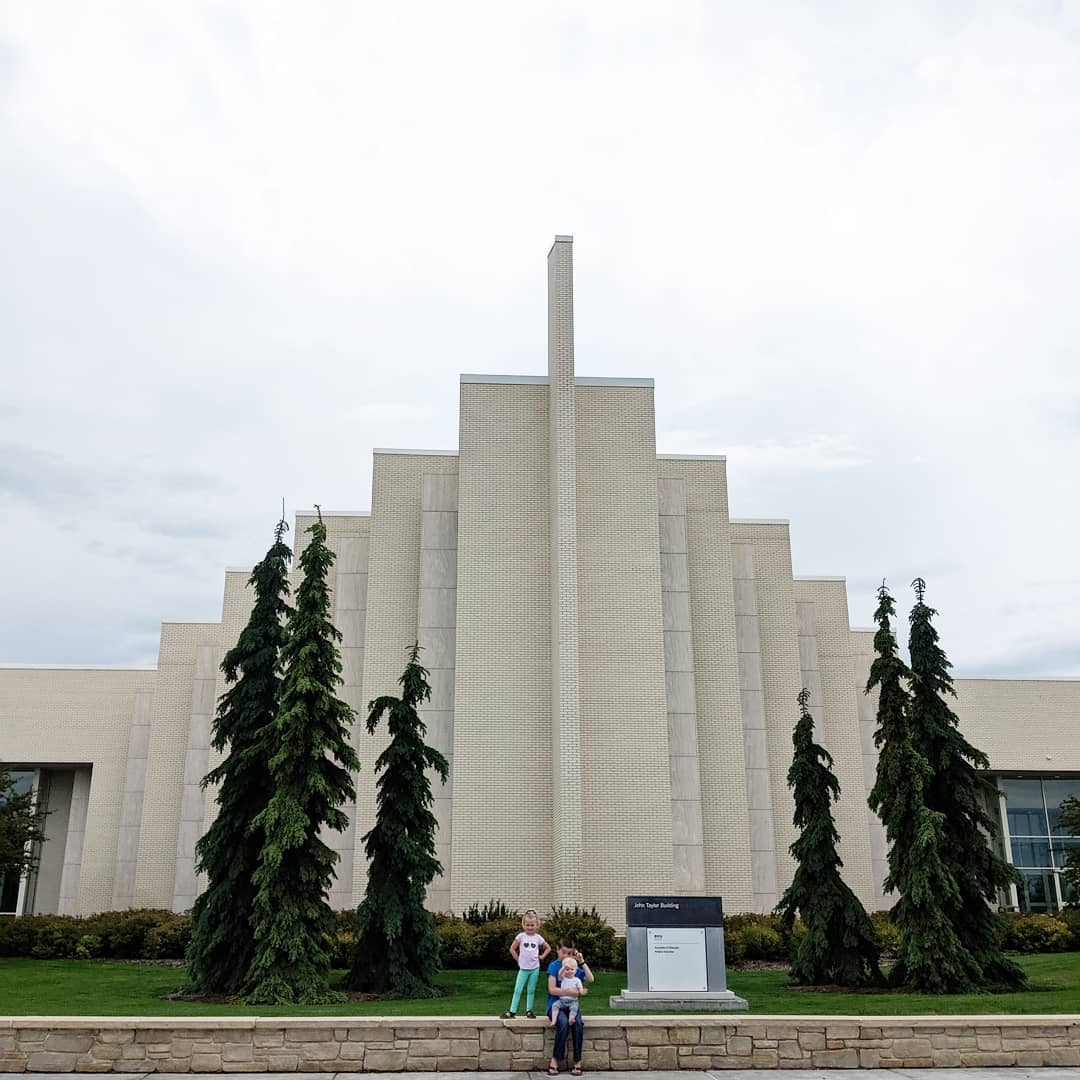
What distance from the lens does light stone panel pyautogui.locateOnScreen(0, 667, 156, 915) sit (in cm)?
3778

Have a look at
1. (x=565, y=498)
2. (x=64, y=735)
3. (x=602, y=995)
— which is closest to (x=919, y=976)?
(x=602, y=995)

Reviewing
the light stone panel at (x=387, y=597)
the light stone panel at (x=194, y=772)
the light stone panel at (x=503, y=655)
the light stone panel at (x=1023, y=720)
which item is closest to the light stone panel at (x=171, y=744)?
the light stone panel at (x=194, y=772)

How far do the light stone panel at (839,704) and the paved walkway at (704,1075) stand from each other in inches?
759

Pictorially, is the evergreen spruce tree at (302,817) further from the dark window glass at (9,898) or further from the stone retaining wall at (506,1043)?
the dark window glass at (9,898)

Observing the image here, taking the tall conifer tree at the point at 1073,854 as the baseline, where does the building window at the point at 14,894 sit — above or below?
below

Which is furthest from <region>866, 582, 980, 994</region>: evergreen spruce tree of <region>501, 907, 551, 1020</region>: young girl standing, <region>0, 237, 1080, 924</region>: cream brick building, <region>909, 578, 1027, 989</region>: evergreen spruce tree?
<region>0, 237, 1080, 924</region>: cream brick building

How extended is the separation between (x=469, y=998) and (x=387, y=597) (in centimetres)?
1523

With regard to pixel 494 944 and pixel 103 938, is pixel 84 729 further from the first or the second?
pixel 494 944

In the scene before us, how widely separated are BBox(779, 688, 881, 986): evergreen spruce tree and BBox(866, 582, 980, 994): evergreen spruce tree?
0.68 m

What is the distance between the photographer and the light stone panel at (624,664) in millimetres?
27703

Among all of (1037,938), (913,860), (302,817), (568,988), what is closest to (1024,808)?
(1037,938)

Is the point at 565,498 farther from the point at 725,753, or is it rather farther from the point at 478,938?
the point at 478,938

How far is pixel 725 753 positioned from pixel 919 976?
1251cm

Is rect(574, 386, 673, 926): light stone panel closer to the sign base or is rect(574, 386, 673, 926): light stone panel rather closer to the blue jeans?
the sign base
